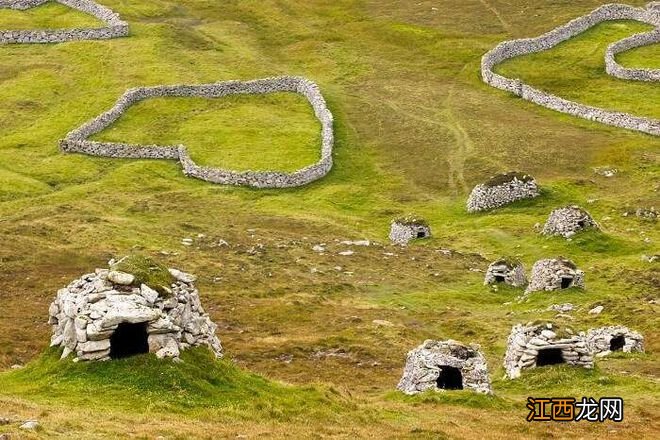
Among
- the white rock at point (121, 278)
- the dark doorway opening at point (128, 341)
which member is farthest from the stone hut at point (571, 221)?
the white rock at point (121, 278)

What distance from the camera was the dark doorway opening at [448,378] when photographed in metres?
35.8

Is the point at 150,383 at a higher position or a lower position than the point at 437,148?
higher

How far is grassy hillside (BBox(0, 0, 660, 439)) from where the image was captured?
98.0 ft

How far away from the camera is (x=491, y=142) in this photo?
9125cm

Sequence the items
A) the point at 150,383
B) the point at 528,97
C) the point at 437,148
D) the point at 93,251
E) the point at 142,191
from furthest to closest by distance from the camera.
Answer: the point at 528,97
the point at 437,148
the point at 142,191
the point at 93,251
the point at 150,383

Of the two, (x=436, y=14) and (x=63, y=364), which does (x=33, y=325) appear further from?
(x=436, y=14)

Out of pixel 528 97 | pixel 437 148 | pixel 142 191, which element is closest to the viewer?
pixel 142 191

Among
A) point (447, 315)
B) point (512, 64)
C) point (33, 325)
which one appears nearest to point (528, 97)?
point (512, 64)

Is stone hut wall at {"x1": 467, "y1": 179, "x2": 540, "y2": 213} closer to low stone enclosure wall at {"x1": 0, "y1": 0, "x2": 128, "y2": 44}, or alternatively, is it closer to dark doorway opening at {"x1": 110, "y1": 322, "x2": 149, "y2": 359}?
dark doorway opening at {"x1": 110, "y1": 322, "x2": 149, "y2": 359}

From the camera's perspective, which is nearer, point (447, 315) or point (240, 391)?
point (240, 391)

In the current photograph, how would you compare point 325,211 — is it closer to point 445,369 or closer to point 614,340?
point 614,340

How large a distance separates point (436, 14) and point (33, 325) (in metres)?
Answer: 103

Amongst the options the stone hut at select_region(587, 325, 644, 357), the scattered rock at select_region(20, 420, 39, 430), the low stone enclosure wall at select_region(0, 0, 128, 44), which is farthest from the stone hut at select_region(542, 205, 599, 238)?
the low stone enclosure wall at select_region(0, 0, 128, 44)

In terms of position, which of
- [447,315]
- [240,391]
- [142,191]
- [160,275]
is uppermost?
[160,275]
